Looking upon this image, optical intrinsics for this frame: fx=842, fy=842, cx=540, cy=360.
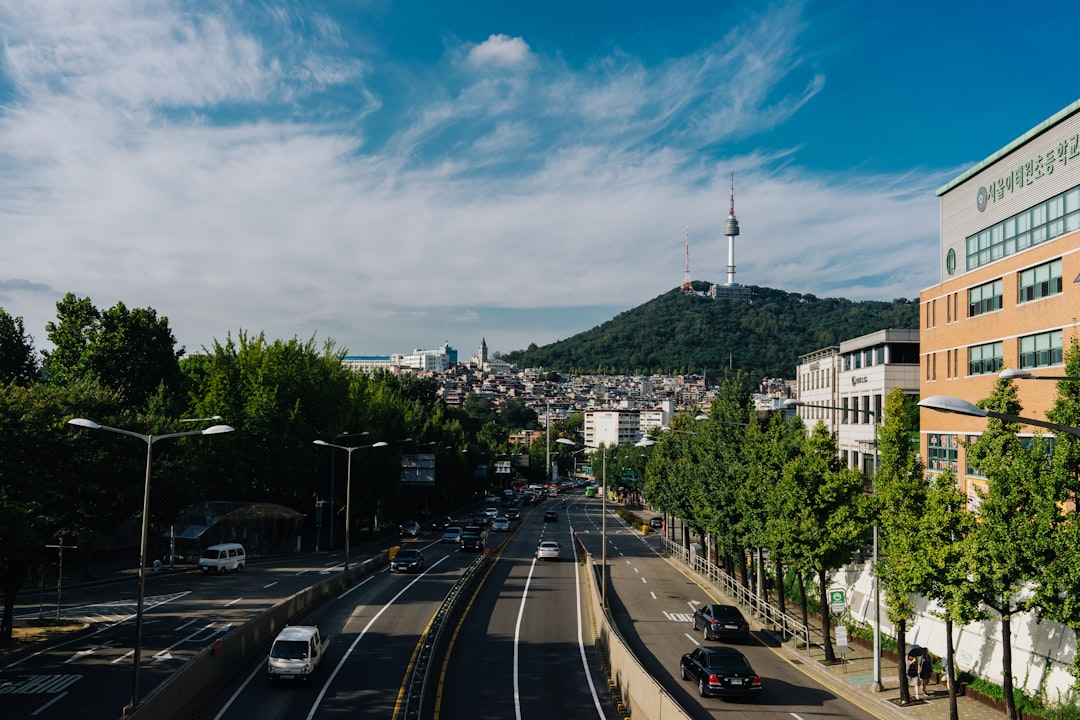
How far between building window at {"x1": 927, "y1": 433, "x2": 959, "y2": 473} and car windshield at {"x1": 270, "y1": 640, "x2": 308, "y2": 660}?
1447 inches

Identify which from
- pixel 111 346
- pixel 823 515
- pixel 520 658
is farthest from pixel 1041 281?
pixel 111 346

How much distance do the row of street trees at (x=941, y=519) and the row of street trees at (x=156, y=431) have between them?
31.3 metres

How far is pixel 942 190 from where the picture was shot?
50.8 m

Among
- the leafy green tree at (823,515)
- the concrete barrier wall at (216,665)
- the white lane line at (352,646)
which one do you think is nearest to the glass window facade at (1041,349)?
the leafy green tree at (823,515)

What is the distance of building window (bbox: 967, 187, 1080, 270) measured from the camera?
37656mm

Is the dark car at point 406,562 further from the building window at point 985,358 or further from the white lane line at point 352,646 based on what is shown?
the building window at point 985,358

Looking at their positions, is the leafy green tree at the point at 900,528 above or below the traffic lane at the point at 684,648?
above

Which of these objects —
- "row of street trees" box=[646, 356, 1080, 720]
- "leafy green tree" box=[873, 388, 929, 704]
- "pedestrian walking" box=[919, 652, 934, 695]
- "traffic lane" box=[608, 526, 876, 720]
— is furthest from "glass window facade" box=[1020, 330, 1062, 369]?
"traffic lane" box=[608, 526, 876, 720]

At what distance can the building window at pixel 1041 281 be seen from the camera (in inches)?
1492

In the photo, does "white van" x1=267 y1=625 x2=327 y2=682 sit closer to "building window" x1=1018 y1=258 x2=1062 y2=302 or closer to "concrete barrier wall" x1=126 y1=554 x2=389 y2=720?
"concrete barrier wall" x1=126 y1=554 x2=389 y2=720

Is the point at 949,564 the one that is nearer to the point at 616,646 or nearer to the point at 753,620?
the point at 616,646

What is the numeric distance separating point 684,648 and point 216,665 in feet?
62.7

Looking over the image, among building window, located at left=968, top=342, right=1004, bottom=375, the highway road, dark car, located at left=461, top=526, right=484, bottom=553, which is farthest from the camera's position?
dark car, located at left=461, top=526, right=484, bottom=553

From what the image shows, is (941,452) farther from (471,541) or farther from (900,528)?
(471,541)
